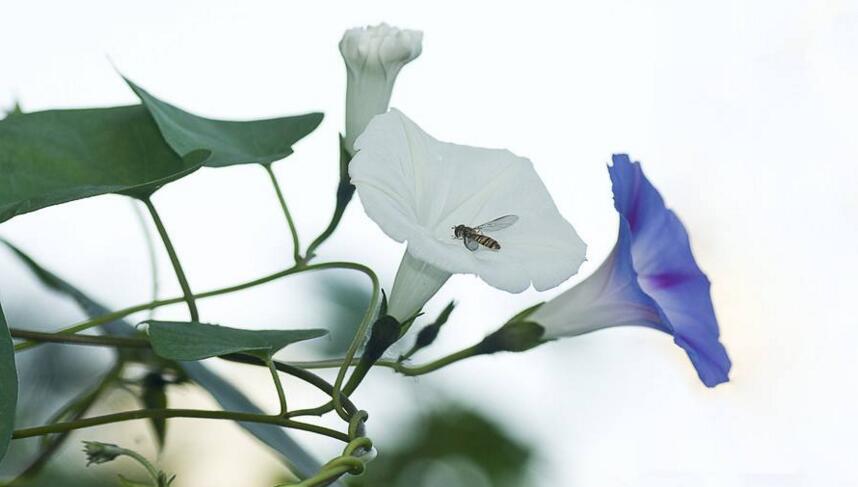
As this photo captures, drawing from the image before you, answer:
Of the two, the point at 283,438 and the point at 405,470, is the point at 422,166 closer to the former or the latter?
the point at 283,438

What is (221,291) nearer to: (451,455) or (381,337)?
(381,337)

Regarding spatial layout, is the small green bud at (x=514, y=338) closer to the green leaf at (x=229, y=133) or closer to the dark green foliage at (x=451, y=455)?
the green leaf at (x=229, y=133)

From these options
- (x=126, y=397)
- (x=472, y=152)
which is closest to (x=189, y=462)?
(x=126, y=397)

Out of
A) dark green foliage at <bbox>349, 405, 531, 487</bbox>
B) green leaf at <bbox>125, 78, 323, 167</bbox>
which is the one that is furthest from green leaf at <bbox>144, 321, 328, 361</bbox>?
dark green foliage at <bbox>349, 405, 531, 487</bbox>

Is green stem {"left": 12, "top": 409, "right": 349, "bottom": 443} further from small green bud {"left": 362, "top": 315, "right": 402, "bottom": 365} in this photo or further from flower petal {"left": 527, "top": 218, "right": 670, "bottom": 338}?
flower petal {"left": 527, "top": 218, "right": 670, "bottom": 338}

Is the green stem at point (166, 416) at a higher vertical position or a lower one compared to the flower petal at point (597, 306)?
higher

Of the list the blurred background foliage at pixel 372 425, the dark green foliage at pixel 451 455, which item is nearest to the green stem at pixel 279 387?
the blurred background foliage at pixel 372 425
